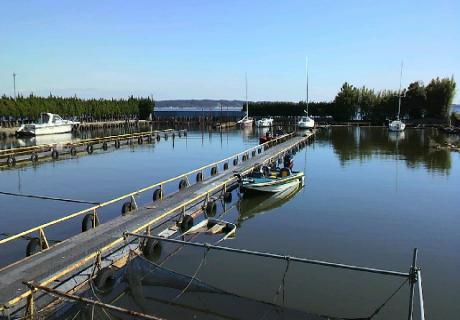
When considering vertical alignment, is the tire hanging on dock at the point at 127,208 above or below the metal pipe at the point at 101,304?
below

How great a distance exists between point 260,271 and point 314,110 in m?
133

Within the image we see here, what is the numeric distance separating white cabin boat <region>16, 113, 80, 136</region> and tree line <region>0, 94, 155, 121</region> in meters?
8.21

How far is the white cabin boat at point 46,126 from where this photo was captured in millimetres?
85375

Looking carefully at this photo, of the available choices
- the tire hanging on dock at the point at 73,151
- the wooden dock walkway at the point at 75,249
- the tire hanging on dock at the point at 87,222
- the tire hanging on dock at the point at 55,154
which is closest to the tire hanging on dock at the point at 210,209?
the wooden dock walkway at the point at 75,249

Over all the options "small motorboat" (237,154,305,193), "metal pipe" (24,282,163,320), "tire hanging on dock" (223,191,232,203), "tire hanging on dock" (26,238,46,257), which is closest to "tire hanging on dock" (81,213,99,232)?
"tire hanging on dock" (26,238,46,257)

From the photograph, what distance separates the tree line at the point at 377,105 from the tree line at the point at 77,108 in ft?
124

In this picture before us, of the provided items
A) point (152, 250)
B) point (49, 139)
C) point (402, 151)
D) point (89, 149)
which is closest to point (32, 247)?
point (152, 250)

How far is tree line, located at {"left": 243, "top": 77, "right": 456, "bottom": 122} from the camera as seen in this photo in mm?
120312

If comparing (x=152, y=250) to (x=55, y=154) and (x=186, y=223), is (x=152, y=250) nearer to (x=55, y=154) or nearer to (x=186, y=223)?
(x=186, y=223)

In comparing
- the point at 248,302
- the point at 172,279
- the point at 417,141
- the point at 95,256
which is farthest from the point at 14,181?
the point at 417,141

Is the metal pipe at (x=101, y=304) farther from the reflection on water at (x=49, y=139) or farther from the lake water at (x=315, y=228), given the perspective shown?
the reflection on water at (x=49, y=139)

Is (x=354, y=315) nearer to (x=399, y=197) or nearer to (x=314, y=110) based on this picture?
(x=399, y=197)

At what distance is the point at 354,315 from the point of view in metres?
15.7

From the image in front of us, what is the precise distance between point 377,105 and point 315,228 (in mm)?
114560
